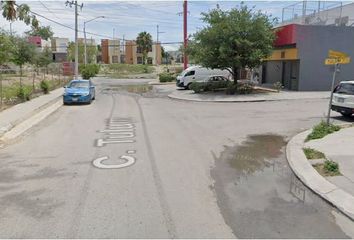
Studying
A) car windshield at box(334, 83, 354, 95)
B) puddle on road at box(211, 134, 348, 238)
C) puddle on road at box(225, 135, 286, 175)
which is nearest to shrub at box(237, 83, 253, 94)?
car windshield at box(334, 83, 354, 95)

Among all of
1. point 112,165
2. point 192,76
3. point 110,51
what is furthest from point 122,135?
point 110,51

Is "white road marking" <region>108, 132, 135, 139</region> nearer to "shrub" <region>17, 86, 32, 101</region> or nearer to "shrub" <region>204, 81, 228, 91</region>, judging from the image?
"shrub" <region>17, 86, 32, 101</region>

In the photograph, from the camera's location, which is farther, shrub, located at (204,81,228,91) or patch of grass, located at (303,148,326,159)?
shrub, located at (204,81,228,91)

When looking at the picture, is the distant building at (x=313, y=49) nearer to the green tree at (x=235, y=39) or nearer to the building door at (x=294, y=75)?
the building door at (x=294, y=75)

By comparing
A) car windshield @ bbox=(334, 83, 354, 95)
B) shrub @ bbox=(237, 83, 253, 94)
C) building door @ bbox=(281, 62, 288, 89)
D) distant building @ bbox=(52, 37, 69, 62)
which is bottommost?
shrub @ bbox=(237, 83, 253, 94)

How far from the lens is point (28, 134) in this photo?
11523 millimetres

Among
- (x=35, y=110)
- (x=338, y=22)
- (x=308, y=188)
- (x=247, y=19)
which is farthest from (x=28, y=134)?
(x=338, y=22)

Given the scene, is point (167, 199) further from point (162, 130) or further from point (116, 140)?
point (162, 130)

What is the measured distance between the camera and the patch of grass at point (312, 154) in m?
8.28

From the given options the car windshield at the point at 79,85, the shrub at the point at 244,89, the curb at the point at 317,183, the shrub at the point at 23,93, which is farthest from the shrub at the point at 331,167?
the shrub at the point at 244,89

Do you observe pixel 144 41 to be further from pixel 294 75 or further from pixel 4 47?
pixel 4 47

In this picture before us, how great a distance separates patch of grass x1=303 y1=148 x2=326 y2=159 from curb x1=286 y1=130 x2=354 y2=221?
102 mm

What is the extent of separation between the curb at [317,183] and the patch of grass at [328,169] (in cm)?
13

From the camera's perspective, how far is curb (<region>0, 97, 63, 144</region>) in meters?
11.0
